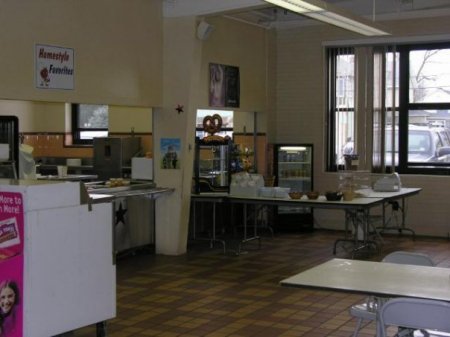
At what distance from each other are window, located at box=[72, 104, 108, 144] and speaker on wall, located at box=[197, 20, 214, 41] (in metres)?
4.08

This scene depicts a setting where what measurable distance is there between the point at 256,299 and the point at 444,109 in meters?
5.60

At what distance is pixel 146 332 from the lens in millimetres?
5840

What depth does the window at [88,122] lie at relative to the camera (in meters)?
12.8

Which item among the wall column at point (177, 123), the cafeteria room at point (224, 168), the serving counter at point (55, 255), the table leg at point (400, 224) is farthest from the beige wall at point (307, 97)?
the serving counter at point (55, 255)

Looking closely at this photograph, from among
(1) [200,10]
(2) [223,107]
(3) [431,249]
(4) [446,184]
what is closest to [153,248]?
(2) [223,107]

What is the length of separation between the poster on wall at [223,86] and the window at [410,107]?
201 cm

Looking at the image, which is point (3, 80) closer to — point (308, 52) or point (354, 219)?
point (354, 219)

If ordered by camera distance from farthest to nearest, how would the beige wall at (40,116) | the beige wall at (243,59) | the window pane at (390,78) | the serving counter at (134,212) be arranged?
the beige wall at (40,116), the window pane at (390,78), the beige wall at (243,59), the serving counter at (134,212)

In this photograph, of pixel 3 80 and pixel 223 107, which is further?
pixel 223 107

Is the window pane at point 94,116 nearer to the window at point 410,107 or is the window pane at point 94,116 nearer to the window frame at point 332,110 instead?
the window frame at point 332,110

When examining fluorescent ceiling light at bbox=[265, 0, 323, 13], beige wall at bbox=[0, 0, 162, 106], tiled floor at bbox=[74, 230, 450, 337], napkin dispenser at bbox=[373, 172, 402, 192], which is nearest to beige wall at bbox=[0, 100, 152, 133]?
beige wall at bbox=[0, 0, 162, 106]

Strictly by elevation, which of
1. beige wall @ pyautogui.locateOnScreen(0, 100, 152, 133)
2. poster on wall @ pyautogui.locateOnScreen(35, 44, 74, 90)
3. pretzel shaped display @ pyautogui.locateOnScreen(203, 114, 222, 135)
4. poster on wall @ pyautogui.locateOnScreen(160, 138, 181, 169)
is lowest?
poster on wall @ pyautogui.locateOnScreen(160, 138, 181, 169)

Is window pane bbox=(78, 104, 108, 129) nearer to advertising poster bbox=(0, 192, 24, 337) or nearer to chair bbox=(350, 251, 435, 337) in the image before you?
advertising poster bbox=(0, 192, 24, 337)

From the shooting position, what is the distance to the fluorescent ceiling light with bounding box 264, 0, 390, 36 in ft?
20.0
